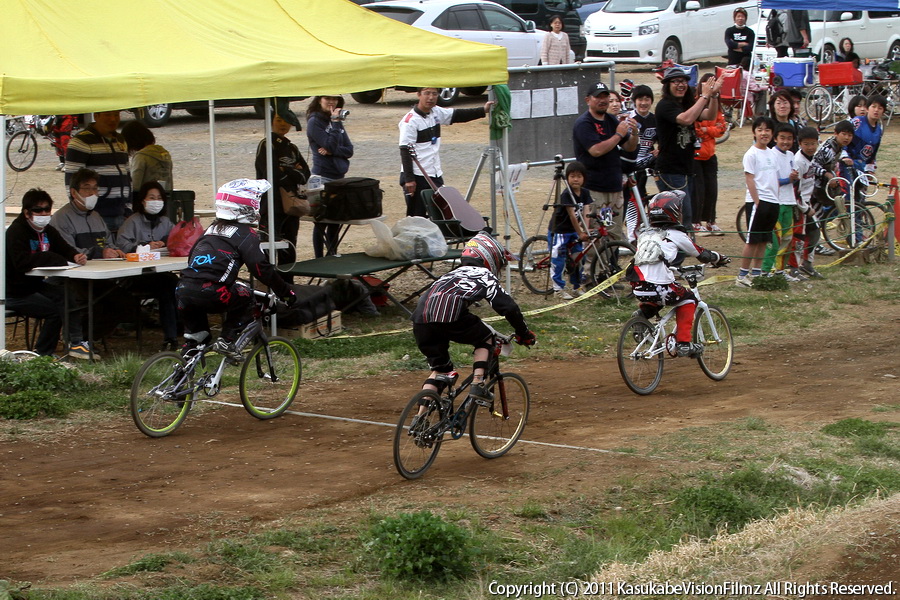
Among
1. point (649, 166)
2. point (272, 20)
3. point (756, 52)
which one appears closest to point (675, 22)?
point (756, 52)

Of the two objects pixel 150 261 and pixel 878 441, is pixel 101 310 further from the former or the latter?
pixel 878 441

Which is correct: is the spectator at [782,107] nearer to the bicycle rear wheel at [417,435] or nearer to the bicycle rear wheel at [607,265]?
the bicycle rear wheel at [607,265]

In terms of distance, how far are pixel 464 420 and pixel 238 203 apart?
96.1 inches

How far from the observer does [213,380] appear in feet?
26.9

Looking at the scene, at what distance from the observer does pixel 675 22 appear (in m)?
29.8

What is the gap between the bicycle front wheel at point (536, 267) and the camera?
13266 millimetres

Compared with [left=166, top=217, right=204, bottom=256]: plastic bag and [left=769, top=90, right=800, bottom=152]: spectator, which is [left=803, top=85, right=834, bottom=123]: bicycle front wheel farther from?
[left=166, top=217, right=204, bottom=256]: plastic bag

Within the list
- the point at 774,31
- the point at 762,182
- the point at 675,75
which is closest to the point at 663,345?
the point at 762,182

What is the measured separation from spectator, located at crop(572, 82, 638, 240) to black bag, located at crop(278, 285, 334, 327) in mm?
3651

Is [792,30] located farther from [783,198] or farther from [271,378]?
[271,378]

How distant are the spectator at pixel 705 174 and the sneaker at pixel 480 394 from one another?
794 cm

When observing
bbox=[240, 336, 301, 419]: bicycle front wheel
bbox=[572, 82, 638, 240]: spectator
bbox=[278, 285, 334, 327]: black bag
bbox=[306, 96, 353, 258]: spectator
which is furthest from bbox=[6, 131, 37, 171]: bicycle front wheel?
bbox=[240, 336, 301, 419]: bicycle front wheel

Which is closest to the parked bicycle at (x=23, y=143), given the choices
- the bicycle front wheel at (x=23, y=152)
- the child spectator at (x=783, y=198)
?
the bicycle front wheel at (x=23, y=152)

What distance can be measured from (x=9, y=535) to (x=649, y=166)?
10.0 m
